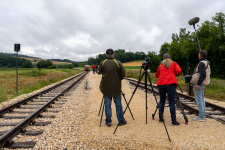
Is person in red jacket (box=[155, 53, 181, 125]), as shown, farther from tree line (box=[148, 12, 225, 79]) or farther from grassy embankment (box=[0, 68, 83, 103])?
tree line (box=[148, 12, 225, 79])

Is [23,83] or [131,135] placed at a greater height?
[131,135]

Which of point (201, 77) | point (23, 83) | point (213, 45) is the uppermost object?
point (213, 45)

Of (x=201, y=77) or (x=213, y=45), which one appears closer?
(x=201, y=77)

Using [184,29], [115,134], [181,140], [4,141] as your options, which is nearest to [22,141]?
[4,141]

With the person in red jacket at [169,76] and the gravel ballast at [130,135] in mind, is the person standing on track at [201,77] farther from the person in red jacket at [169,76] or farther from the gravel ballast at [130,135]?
the person in red jacket at [169,76]

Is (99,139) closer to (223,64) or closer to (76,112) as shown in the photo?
(76,112)

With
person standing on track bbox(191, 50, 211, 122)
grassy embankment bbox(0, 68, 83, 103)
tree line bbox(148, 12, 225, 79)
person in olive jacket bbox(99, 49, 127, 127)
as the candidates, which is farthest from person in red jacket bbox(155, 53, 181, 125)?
tree line bbox(148, 12, 225, 79)

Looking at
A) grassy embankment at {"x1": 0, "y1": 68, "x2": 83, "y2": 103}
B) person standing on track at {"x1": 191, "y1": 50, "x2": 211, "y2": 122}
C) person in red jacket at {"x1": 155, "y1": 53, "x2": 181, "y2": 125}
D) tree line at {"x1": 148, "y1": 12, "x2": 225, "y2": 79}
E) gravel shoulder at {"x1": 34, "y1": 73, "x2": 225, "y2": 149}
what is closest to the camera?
gravel shoulder at {"x1": 34, "y1": 73, "x2": 225, "y2": 149}

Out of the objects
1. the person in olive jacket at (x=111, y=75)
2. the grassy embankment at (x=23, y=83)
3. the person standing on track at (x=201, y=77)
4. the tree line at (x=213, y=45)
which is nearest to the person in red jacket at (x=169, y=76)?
the person standing on track at (x=201, y=77)

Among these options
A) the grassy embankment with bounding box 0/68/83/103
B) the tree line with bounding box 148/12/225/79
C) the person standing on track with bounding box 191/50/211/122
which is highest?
the tree line with bounding box 148/12/225/79

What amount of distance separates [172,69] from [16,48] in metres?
9.49

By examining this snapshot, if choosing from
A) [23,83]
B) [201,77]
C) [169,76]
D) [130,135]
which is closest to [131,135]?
[130,135]

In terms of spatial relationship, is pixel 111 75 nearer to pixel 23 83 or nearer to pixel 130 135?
pixel 130 135

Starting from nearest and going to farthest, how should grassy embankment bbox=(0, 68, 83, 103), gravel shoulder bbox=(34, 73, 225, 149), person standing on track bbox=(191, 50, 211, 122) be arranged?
gravel shoulder bbox=(34, 73, 225, 149) → person standing on track bbox=(191, 50, 211, 122) → grassy embankment bbox=(0, 68, 83, 103)
